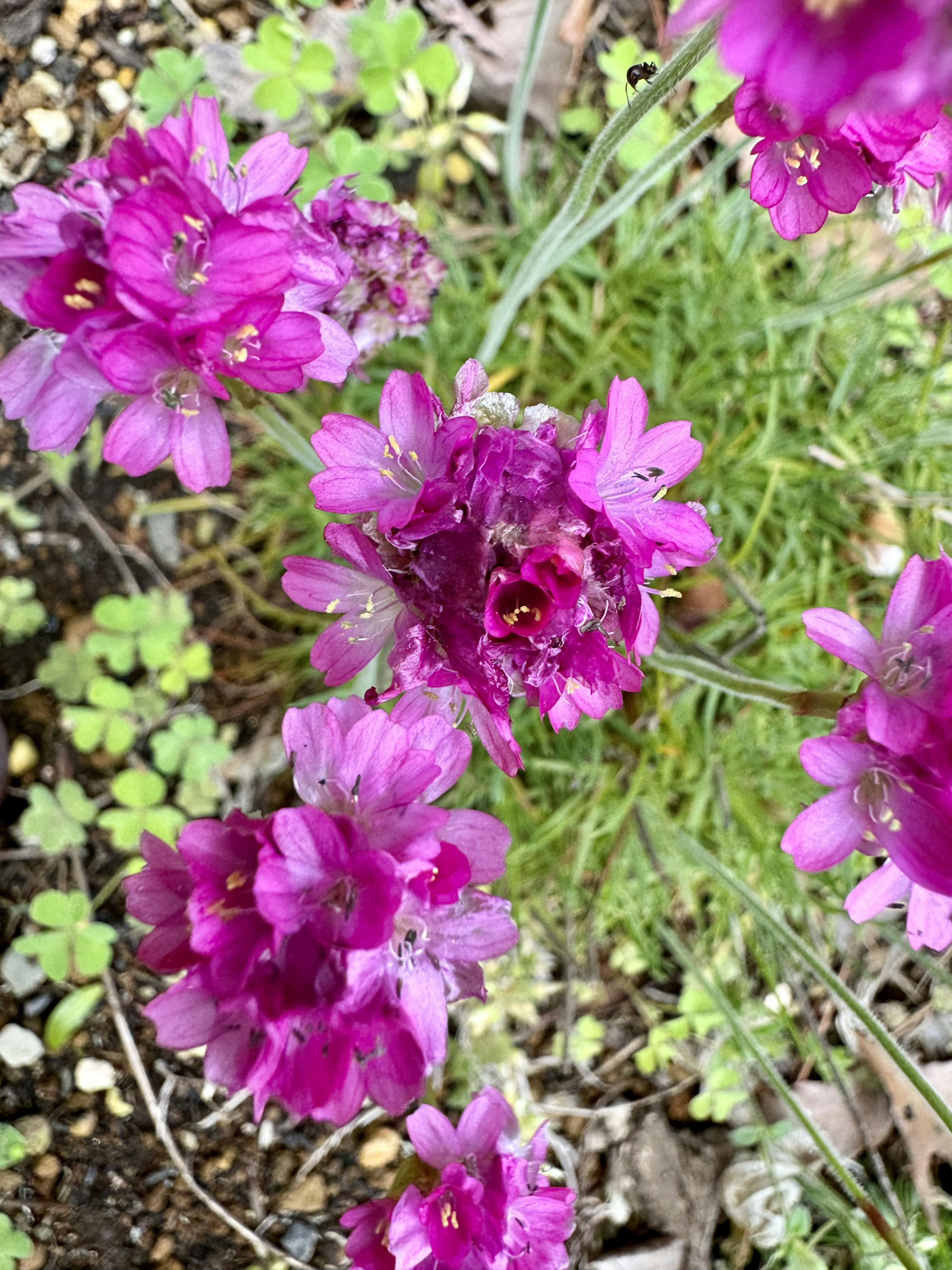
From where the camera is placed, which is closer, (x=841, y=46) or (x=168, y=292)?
(x=841, y=46)

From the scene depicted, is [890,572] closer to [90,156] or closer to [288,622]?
[288,622]

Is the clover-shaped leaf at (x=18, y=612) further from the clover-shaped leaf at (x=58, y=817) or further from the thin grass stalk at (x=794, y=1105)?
the thin grass stalk at (x=794, y=1105)

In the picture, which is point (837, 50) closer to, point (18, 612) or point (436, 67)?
point (436, 67)

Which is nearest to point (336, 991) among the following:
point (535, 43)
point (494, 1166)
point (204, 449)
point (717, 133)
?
point (494, 1166)

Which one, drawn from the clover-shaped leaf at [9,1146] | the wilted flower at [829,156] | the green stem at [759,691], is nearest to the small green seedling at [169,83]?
the wilted flower at [829,156]

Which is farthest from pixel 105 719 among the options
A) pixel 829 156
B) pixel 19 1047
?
pixel 829 156

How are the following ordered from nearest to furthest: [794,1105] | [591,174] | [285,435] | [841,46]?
1. [841,46]
2. [591,174]
3. [285,435]
4. [794,1105]

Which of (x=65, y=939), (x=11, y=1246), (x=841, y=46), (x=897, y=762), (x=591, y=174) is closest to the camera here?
(x=841, y=46)

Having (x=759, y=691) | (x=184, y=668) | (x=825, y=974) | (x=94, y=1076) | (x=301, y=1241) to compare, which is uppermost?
(x=759, y=691)
